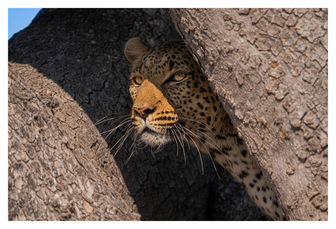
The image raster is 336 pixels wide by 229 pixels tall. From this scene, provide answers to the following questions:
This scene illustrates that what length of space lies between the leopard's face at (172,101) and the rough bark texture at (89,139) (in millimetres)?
481

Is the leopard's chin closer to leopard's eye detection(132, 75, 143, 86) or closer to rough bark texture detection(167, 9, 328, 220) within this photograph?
leopard's eye detection(132, 75, 143, 86)

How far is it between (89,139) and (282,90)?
6.24 feet

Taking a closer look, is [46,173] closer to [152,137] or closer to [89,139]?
[152,137]

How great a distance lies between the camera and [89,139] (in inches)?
→ 154

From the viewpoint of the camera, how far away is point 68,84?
4227mm

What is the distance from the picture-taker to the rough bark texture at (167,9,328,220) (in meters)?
2.42

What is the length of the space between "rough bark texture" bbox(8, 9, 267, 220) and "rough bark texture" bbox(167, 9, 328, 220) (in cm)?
92

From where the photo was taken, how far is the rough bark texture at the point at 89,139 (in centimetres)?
271

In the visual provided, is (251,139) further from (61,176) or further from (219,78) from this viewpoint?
(61,176)

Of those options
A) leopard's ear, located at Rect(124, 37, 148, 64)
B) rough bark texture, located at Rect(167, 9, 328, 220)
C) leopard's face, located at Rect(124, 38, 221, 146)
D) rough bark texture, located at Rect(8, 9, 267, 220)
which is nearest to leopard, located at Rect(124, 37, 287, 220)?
leopard's face, located at Rect(124, 38, 221, 146)

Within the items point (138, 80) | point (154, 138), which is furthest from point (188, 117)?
point (138, 80)

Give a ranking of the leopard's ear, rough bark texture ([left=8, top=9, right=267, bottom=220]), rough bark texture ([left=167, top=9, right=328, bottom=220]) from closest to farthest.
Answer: rough bark texture ([left=167, top=9, right=328, bottom=220]) → rough bark texture ([left=8, top=9, right=267, bottom=220]) → the leopard's ear

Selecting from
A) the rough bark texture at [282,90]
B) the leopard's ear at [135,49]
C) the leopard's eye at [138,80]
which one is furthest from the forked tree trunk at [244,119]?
the leopard's ear at [135,49]

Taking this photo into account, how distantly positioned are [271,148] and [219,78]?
473mm
